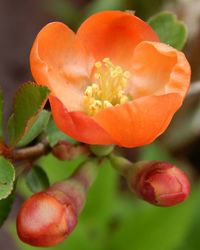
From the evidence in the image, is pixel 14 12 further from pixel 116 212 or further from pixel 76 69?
pixel 76 69

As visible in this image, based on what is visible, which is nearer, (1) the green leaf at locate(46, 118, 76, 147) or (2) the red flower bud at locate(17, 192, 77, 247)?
(2) the red flower bud at locate(17, 192, 77, 247)

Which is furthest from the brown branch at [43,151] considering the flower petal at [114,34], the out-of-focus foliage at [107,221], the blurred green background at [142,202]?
the out-of-focus foliage at [107,221]

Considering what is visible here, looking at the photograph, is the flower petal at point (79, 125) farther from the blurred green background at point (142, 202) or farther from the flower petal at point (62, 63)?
the blurred green background at point (142, 202)

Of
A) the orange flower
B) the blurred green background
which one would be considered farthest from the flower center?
the blurred green background

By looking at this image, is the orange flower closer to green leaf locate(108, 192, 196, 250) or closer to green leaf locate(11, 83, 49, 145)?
green leaf locate(11, 83, 49, 145)

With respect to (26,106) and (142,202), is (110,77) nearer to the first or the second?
(26,106)

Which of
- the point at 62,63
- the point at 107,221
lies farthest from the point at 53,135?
the point at 107,221

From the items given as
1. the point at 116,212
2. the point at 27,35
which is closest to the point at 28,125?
the point at 116,212
